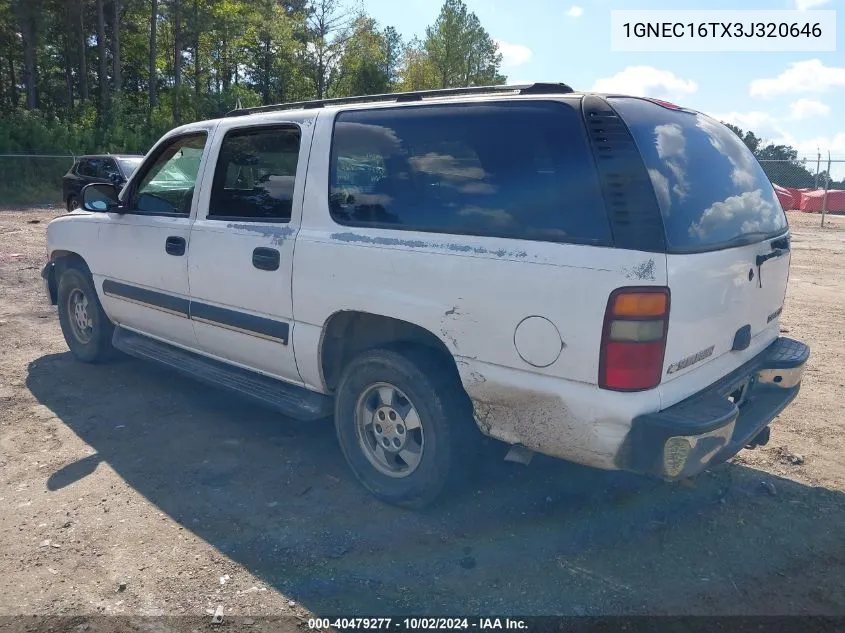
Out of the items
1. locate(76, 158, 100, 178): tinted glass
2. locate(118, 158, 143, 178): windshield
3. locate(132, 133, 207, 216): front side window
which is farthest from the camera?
locate(76, 158, 100, 178): tinted glass

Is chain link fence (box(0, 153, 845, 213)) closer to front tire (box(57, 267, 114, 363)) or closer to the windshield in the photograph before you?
the windshield

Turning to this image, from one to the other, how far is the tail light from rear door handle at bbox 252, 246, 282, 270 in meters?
1.90

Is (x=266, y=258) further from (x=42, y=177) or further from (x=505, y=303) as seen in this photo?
(x=42, y=177)

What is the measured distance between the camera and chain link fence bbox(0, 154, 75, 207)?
74.9ft

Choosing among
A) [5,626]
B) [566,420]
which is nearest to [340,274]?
[566,420]

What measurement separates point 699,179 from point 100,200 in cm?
412

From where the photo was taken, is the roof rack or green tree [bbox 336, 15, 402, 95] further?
green tree [bbox 336, 15, 402, 95]

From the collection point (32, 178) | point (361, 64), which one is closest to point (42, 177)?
point (32, 178)

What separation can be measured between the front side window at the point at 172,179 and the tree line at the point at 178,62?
22998mm

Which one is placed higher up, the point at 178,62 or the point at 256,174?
the point at 178,62

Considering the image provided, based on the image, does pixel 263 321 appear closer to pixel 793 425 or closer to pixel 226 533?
pixel 226 533

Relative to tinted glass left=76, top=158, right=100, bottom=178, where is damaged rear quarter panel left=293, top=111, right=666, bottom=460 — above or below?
below

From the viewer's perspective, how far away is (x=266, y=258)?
153 inches

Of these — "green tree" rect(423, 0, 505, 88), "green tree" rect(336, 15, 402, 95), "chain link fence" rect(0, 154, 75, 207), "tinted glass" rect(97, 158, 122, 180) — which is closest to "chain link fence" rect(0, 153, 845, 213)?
"chain link fence" rect(0, 154, 75, 207)
